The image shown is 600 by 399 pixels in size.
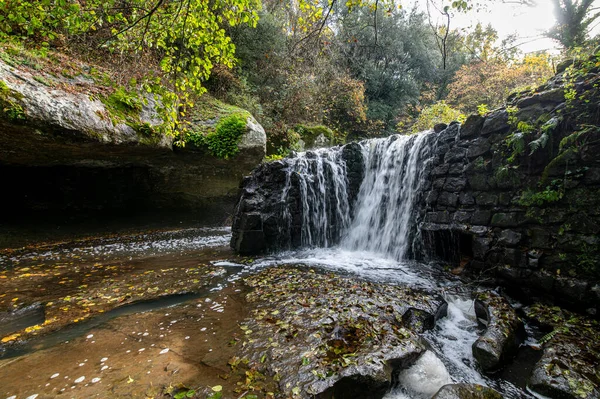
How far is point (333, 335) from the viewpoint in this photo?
2.74 meters

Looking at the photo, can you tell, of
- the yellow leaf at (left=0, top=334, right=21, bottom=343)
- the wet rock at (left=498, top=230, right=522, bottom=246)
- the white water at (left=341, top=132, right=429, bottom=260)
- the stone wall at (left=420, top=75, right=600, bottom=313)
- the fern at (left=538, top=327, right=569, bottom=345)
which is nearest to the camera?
the yellow leaf at (left=0, top=334, right=21, bottom=343)

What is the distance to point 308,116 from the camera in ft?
49.3

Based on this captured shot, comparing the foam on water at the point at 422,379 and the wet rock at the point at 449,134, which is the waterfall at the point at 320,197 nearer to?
the wet rock at the point at 449,134

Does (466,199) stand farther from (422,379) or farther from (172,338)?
(172,338)

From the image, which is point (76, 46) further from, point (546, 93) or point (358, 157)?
point (546, 93)

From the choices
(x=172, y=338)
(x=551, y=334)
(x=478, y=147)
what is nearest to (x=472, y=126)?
(x=478, y=147)

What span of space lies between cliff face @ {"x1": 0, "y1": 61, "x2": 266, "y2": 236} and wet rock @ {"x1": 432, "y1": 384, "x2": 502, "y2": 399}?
23.4 feet

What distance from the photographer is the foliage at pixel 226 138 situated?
9.21 metres

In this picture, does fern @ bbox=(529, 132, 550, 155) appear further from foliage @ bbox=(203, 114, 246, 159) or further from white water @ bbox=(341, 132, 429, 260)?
foliage @ bbox=(203, 114, 246, 159)

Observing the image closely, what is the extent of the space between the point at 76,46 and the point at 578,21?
17054 mm

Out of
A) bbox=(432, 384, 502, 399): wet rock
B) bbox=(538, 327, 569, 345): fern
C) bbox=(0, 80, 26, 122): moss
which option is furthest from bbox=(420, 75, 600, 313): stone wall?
bbox=(0, 80, 26, 122): moss

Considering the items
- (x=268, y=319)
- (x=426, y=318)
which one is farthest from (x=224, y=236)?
(x=426, y=318)

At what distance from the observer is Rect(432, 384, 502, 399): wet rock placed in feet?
6.74

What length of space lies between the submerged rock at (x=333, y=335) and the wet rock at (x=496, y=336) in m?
0.54
